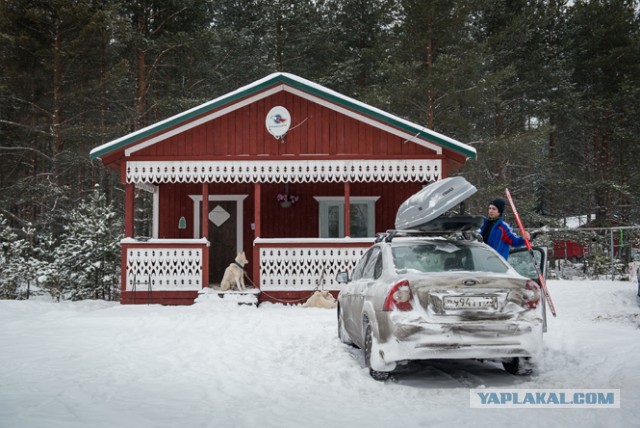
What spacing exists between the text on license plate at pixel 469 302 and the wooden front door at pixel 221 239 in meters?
11.7

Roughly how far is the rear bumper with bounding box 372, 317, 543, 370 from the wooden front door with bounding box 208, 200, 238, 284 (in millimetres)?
11555

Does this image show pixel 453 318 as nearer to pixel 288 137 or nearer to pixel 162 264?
pixel 288 137

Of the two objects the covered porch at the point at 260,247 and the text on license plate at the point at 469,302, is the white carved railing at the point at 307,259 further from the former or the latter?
the text on license plate at the point at 469,302

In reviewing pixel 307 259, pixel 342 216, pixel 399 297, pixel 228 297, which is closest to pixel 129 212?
pixel 228 297

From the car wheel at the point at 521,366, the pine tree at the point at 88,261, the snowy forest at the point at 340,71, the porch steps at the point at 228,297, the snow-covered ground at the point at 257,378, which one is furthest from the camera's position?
the snowy forest at the point at 340,71

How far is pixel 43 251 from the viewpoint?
659 inches

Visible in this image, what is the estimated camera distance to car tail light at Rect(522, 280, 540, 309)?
5.74 meters

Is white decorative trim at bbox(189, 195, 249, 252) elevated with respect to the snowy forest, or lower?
lower

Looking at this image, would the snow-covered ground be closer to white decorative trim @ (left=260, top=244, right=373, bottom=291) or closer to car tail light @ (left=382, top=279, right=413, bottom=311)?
car tail light @ (left=382, top=279, right=413, bottom=311)

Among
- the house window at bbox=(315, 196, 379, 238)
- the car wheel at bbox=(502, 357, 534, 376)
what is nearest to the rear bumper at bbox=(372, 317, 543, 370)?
the car wheel at bbox=(502, 357, 534, 376)

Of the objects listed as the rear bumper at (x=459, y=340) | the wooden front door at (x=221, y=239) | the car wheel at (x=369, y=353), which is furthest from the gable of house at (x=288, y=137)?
the rear bumper at (x=459, y=340)

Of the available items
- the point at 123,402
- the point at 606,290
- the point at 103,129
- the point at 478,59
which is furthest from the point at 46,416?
the point at 478,59

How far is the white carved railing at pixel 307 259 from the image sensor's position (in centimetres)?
1380

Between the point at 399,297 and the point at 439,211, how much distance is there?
170cm
